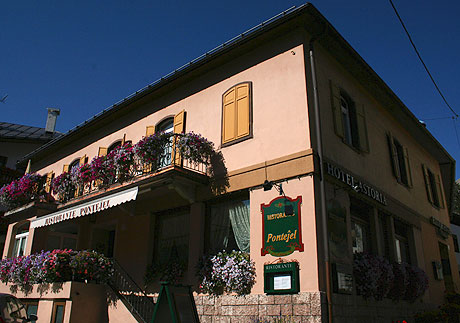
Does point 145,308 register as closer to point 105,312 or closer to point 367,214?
point 105,312

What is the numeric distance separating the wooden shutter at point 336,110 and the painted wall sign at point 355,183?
1.15 m

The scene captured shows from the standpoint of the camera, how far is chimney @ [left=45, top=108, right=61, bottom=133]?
27562 mm

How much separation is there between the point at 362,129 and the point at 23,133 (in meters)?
23.2

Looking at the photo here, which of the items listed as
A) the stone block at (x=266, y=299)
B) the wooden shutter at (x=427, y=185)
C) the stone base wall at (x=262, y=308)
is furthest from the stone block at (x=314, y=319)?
the wooden shutter at (x=427, y=185)

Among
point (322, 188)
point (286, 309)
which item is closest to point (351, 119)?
point (322, 188)

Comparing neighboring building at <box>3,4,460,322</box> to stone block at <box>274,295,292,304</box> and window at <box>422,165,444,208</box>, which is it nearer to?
stone block at <box>274,295,292,304</box>

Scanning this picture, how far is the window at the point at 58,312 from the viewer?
33.6 ft

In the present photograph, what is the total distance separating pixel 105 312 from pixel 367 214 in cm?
763

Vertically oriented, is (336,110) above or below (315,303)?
above

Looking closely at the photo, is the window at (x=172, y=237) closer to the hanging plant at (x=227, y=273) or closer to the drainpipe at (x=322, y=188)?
the hanging plant at (x=227, y=273)

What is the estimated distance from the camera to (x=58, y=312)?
1041 cm

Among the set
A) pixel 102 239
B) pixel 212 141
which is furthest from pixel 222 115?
pixel 102 239

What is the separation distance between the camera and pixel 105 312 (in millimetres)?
10578

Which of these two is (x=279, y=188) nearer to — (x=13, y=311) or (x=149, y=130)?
(x=149, y=130)
